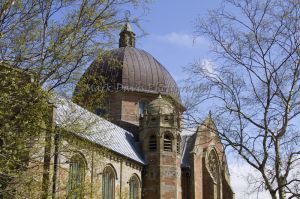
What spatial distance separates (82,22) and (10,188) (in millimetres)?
4556

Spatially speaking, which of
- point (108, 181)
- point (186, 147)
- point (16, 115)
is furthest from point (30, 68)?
point (186, 147)

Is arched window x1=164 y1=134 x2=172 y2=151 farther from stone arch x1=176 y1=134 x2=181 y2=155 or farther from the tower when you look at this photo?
stone arch x1=176 y1=134 x2=181 y2=155

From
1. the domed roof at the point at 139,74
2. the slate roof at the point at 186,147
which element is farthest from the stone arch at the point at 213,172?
the domed roof at the point at 139,74

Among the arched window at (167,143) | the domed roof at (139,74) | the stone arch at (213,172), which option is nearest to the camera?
the arched window at (167,143)

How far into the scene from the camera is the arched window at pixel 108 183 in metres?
31.4

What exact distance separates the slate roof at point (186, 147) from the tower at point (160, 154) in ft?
3.88

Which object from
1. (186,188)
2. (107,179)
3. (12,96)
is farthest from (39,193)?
(186,188)

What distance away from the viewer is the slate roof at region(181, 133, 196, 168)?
38.1 meters

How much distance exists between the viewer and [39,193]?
49.0 ft

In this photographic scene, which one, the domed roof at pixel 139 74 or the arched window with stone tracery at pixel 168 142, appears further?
the domed roof at pixel 139 74

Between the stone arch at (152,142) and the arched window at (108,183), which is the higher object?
A: the stone arch at (152,142)

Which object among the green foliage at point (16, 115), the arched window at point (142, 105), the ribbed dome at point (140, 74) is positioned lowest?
the green foliage at point (16, 115)

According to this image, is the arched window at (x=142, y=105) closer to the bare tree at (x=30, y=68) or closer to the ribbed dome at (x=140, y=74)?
the ribbed dome at (x=140, y=74)

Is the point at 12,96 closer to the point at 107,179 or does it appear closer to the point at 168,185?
the point at 107,179
